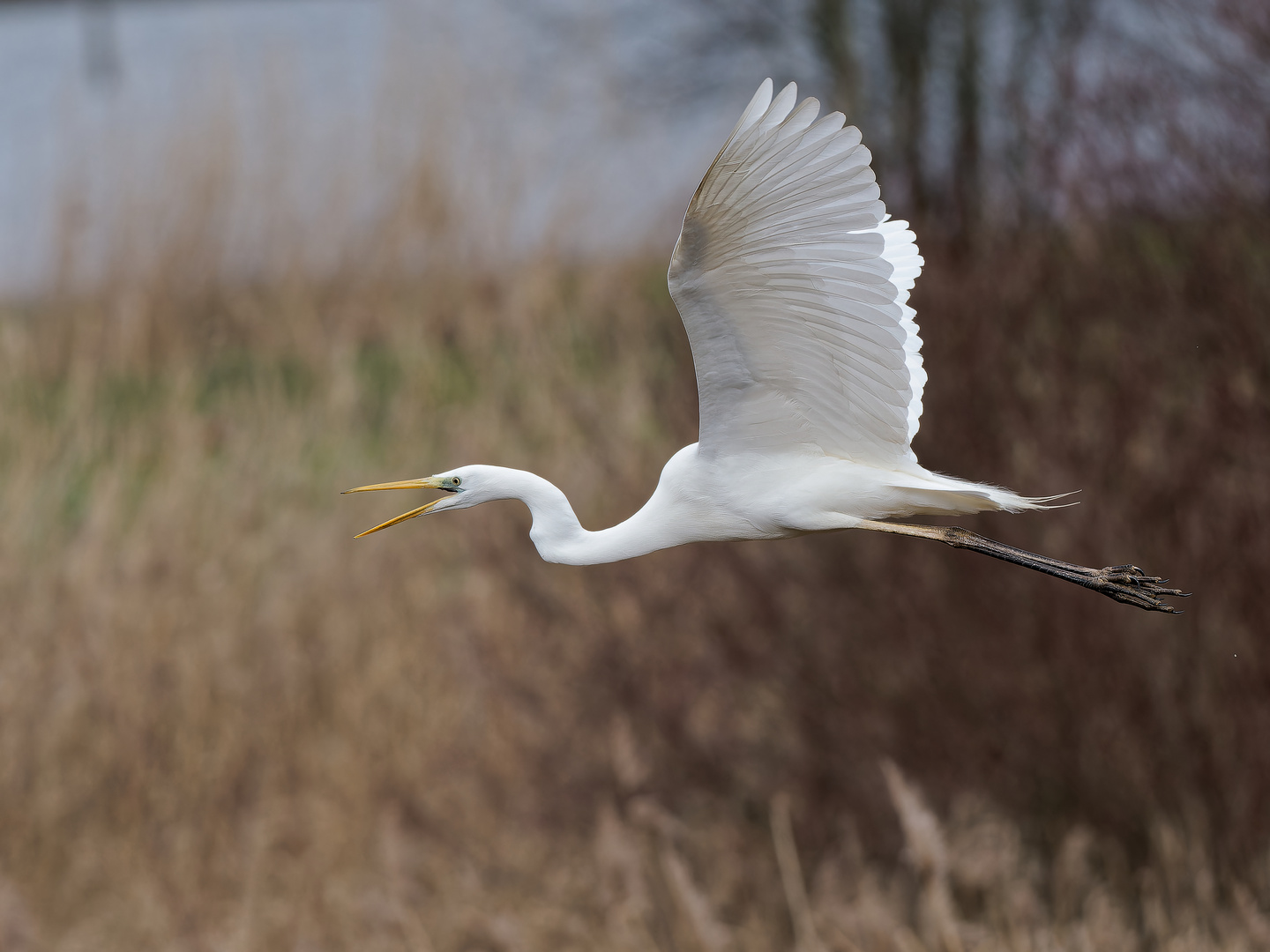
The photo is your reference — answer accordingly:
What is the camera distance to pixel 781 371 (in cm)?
122

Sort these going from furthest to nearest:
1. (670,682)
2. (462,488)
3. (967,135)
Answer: (967,135) < (670,682) < (462,488)

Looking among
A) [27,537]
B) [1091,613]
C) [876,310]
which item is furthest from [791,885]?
[27,537]

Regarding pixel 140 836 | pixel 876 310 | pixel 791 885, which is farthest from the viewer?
pixel 140 836

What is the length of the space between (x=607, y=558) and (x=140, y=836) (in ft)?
16.0

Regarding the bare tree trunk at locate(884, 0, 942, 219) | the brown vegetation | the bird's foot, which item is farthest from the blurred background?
the bare tree trunk at locate(884, 0, 942, 219)

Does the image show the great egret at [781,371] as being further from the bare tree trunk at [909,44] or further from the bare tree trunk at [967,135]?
the bare tree trunk at [909,44]

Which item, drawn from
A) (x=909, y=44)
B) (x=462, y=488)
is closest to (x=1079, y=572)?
(x=462, y=488)

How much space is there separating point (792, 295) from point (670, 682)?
4171mm

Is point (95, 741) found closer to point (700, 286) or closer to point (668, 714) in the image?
point (668, 714)

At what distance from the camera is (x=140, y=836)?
536 cm

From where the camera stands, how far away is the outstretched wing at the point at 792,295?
3.82 feet

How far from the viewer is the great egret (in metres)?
1.15

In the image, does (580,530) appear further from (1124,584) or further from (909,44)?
(909,44)

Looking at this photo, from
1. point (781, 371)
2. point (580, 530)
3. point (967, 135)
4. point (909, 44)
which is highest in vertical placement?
point (909, 44)
